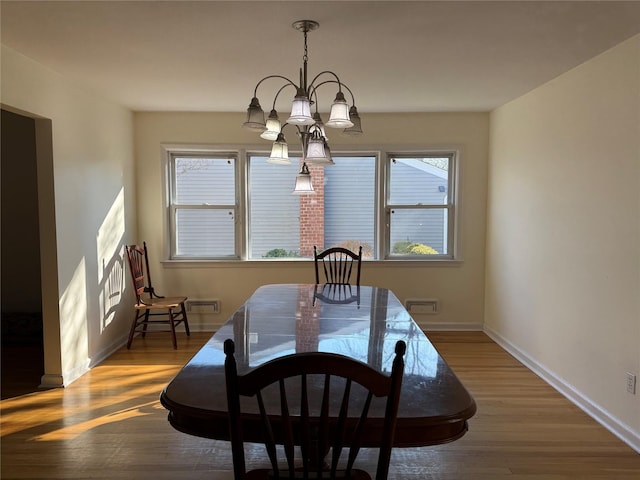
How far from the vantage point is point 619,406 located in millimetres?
2551

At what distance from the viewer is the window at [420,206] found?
471 cm

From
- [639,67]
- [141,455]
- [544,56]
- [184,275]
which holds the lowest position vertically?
[141,455]

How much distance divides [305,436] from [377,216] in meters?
3.74

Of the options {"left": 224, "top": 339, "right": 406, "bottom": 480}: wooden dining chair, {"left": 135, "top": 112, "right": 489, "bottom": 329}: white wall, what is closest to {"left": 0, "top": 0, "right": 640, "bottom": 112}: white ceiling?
{"left": 135, "top": 112, "right": 489, "bottom": 329}: white wall

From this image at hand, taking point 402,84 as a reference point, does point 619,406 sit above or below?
below

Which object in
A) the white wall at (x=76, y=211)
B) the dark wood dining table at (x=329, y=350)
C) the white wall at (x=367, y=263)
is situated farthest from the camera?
the white wall at (x=367, y=263)

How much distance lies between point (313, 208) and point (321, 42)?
237 cm

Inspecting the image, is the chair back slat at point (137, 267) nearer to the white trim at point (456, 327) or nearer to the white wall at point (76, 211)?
the white wall at point (76, 211)

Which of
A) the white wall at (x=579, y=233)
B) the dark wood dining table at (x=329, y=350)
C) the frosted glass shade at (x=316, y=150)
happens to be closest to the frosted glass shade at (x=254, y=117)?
the frosted glass shade at (x=316, y=150)

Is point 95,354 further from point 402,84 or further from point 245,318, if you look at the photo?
point 402,84

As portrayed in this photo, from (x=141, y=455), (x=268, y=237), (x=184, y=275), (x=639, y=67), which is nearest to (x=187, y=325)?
(x=184, y=275)

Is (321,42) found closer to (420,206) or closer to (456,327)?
(420,206)

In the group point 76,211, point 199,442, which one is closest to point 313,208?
point 76,211

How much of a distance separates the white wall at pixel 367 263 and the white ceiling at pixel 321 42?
0.85m
